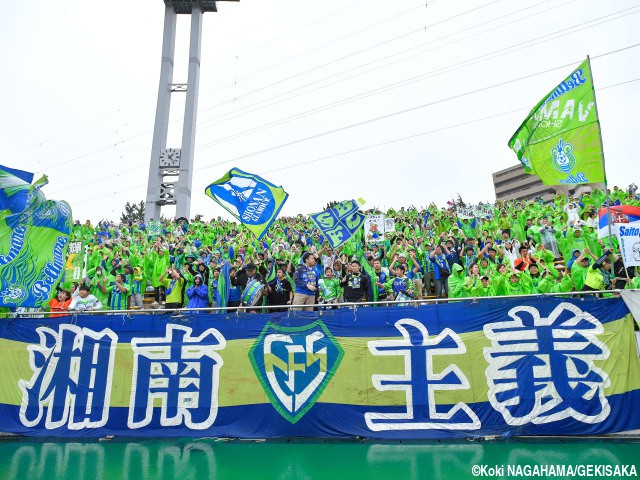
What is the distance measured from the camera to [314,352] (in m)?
6.29

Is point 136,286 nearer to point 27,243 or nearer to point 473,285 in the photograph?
point 27,243

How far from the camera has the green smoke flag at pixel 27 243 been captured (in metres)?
7.43

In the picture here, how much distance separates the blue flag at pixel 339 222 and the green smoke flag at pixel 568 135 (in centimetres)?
439

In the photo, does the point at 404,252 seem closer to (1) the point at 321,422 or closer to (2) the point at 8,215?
(1) the point at 321,422

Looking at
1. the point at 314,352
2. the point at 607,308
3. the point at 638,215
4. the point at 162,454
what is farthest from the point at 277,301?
the point at 638,215

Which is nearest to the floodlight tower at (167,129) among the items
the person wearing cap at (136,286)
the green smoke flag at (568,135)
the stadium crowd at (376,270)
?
the stadium crowd at (376,270)

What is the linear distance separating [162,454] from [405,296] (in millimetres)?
5132

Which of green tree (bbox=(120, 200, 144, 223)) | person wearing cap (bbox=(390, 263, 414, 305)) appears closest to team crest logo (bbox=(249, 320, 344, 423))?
person wearing cap (bbox=(390, 263, 414, 305))

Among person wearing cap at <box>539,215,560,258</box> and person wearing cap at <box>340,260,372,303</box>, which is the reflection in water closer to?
person wearing cap at <box>340,260,372,303</box>

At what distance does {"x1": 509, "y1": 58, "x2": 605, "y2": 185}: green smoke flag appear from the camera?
7.13 meters

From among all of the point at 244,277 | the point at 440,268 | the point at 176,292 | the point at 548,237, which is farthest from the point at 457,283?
the point at 176,292

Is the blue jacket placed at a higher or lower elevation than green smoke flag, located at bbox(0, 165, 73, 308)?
lower

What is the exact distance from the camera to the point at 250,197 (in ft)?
32.6

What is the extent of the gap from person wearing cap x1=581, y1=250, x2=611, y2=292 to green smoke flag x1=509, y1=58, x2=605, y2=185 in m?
1.76
